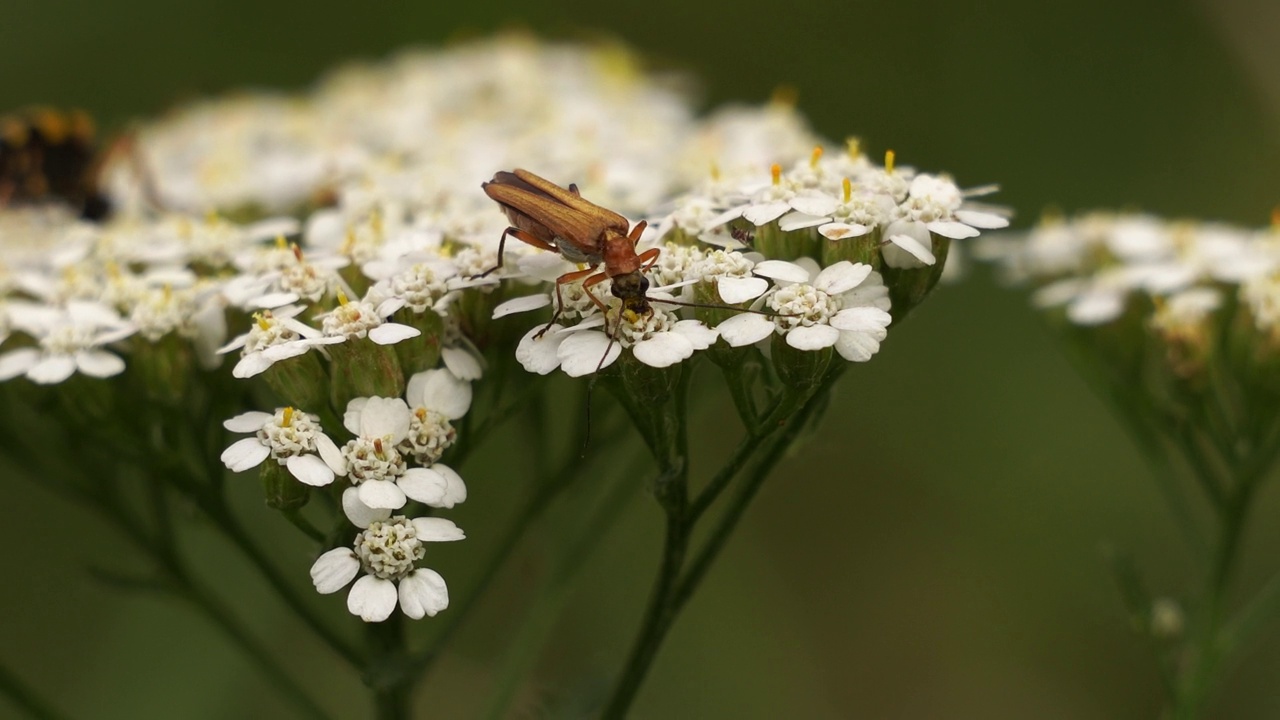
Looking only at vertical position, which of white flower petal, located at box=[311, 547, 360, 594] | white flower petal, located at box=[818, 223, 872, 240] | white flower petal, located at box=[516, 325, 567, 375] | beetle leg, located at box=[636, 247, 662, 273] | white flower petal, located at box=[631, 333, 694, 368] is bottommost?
white flower petal, located at box=[311, 547, 360, 594]

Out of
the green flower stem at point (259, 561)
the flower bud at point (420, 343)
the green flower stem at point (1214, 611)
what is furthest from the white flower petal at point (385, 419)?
the green flower stem at point (1214, 611)

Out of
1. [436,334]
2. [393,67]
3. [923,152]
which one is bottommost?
[923,152]

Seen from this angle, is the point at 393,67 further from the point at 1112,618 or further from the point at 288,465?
the point at 1112,618

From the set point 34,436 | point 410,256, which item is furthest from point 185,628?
point 410,256

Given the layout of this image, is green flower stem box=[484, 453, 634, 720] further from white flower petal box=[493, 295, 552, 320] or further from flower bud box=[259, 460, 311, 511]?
white flower petal box=[493, 295, 552, 320]

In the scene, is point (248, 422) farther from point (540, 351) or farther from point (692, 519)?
point (692, 519)

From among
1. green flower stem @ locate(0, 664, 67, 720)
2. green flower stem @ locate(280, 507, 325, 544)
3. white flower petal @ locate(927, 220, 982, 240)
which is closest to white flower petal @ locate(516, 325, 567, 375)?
green flower stem @ locate(280, 507, 325, 544)

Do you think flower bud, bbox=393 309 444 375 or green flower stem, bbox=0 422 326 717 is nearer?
flower bud, bbox=393 309 444 375
